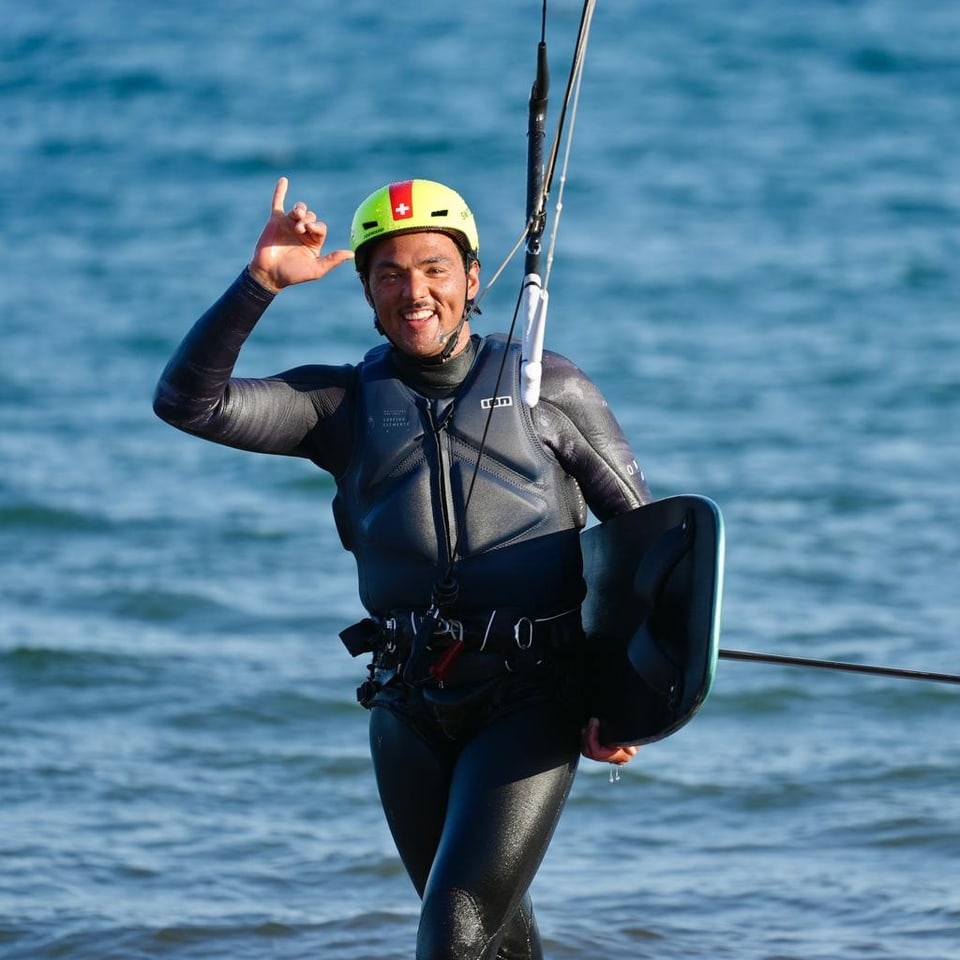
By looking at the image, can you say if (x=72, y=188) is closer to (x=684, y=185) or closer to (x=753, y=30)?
(x=684, y=185)

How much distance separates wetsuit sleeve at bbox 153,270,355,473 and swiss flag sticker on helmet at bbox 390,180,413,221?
1.06 feet

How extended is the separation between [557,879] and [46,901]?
5.45ft

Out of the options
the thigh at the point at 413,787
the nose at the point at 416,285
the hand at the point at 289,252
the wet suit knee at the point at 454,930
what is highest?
the hand at the point at 289,252

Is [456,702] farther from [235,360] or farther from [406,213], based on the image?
[406,213]

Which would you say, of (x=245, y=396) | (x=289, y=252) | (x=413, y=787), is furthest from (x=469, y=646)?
(x=289, y=252)

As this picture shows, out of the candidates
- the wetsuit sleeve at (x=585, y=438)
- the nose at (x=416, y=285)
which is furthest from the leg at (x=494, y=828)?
the nose at (x=416, y=285)

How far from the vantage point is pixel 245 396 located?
140 inches

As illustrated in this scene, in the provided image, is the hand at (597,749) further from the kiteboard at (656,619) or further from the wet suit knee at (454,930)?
the wet suit knee at (454,930)

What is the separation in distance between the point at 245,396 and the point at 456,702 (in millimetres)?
778

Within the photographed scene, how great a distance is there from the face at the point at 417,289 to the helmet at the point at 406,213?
0.03 meters

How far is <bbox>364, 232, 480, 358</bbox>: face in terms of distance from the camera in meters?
3.53

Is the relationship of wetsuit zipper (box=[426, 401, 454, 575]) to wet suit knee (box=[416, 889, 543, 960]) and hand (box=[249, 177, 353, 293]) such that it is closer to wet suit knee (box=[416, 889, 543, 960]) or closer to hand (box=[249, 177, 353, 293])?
hand (box=[249, 177, 353, 293])

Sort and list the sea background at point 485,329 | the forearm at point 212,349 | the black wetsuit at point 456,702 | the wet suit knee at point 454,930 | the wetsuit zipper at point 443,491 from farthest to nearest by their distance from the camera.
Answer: the sea background at point 485,329
the wetsuit zipper at point 443,491
the forearm at point 212,349
the black wetsuit at point 456,702
the wet suit knee at point 454,930

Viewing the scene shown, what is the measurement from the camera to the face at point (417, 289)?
3.53 m
